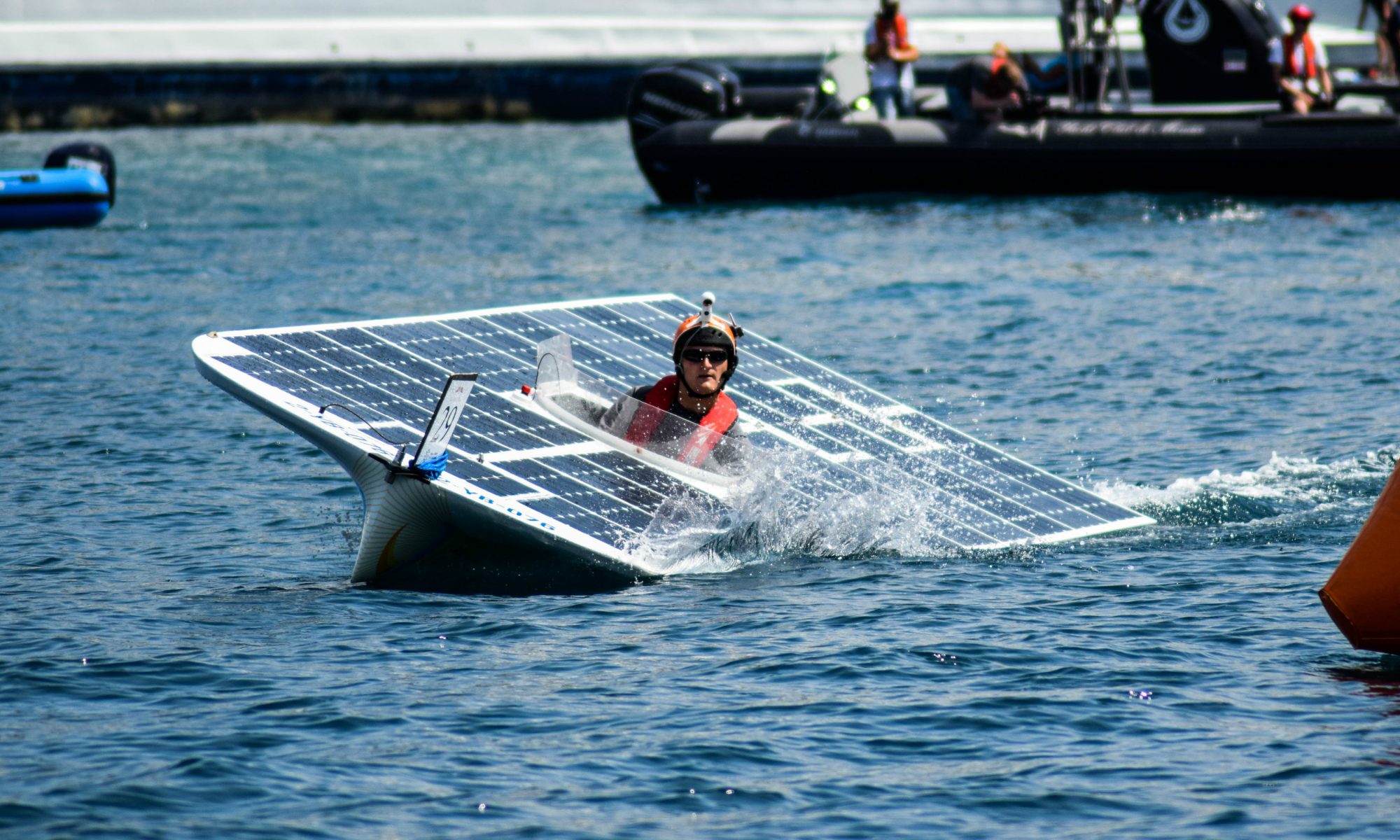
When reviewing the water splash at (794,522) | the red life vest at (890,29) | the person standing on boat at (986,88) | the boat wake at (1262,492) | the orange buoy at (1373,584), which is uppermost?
the red life vest at (890,29)

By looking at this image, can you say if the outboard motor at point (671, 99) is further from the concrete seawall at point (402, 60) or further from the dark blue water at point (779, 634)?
the concrete seawall at point (402, 60)

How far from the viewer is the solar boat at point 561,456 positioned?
10.8 meters

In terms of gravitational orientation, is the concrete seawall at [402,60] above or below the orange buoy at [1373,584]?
above

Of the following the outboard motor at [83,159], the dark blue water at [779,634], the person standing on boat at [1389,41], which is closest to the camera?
the dark blue water at [779,634]

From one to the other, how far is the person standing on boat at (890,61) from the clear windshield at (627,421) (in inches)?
807

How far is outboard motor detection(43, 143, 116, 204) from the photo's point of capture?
29.9m

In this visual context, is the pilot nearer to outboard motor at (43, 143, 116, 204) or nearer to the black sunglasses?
the black sunglasses

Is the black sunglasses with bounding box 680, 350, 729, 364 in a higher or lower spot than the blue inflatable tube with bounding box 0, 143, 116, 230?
higher

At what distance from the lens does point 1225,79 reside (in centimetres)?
3189

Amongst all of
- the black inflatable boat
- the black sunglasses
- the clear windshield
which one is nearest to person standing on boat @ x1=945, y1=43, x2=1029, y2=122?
the black inflatable boat

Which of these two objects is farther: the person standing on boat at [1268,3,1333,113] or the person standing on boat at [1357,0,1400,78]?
the person standing on boat at [1357,0,1400,78]

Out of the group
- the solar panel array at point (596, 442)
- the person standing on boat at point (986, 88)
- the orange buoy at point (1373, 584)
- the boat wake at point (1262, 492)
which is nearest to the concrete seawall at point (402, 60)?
the person standing on boat at point (986, 88)

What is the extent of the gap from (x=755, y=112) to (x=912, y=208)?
5.10m

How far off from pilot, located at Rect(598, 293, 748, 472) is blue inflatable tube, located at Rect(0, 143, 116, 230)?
752 inches
